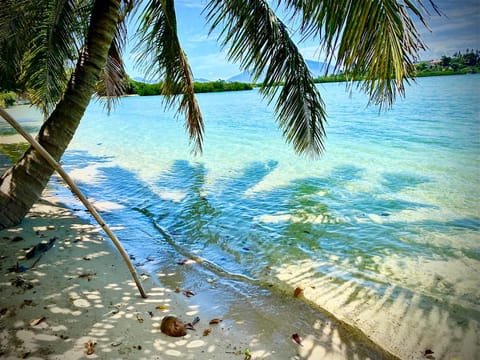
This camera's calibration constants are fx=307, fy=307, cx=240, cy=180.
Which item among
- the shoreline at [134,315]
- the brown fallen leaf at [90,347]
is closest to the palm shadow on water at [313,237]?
the shoreline at [134,315]

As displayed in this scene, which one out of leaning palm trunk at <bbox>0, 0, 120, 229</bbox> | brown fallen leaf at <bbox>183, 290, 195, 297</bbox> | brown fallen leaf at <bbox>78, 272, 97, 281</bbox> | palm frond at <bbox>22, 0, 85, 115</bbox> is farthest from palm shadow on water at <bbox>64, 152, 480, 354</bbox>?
palm frond at <bbox>22, 0, 85, 115</bbox>

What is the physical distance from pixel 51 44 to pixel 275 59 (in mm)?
3188

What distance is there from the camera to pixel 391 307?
3420 mm

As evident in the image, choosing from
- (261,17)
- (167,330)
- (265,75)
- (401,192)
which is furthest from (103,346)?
(401,192)

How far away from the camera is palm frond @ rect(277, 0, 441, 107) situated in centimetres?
224

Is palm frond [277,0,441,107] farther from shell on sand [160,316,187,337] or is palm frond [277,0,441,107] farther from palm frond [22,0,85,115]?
palm frond [22,0,85,115]

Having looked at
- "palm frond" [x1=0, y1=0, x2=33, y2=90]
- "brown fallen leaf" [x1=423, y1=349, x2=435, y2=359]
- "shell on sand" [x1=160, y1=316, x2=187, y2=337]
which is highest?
"palm frond" [x1=0, y1=0, x2=33, y2=90]

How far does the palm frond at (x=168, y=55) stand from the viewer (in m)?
5.22

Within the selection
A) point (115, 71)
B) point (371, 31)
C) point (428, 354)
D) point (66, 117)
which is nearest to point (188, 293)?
point (428, 354)

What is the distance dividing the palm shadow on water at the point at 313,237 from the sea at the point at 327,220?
22 mm

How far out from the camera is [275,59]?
4.43m

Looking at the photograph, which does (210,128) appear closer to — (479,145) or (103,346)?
(479,145)

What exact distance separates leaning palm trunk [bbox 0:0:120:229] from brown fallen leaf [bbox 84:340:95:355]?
97.5 inches

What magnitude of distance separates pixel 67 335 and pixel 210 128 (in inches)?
864
